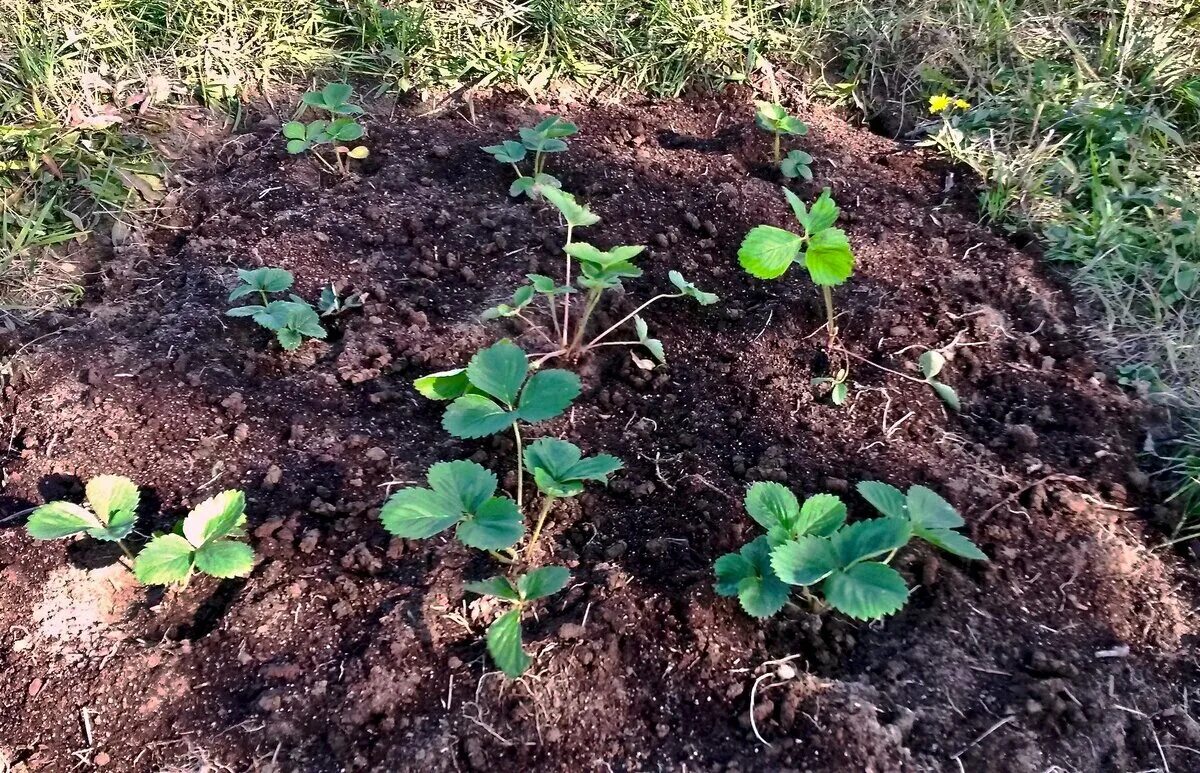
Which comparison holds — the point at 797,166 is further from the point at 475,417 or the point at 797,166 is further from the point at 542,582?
the point at 542,582

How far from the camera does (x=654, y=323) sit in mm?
1816

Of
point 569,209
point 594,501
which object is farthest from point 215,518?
point 569,209

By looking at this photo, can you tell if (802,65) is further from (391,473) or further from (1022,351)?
(391,473)

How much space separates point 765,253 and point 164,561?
3.73 ft

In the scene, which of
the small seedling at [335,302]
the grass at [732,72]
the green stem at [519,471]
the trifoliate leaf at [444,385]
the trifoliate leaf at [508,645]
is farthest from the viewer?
the grass at [732,72]

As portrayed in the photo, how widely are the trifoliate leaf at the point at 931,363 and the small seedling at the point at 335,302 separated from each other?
116 centimetres

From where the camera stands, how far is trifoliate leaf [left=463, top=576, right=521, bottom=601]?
1191 mm

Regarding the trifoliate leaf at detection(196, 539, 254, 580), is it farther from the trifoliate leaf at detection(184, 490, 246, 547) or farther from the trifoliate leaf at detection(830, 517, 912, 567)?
the trifoliate leaf at detection(830, 517, 912, 567)

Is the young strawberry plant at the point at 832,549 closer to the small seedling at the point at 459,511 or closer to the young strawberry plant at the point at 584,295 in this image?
the small seedling at the point at 459,511

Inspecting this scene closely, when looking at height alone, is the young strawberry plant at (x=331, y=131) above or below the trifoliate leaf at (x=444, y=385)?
above

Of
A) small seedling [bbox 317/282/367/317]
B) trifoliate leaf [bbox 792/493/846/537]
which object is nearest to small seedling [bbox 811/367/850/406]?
trifoliate leaf [bbox 792/493/846/537]

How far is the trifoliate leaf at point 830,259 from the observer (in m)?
1.56

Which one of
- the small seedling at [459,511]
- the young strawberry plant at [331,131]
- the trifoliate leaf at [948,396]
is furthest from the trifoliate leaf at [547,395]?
the young strawberry plant at [331,131]

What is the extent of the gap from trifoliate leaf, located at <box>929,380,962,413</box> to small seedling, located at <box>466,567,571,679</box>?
2.88 feet
